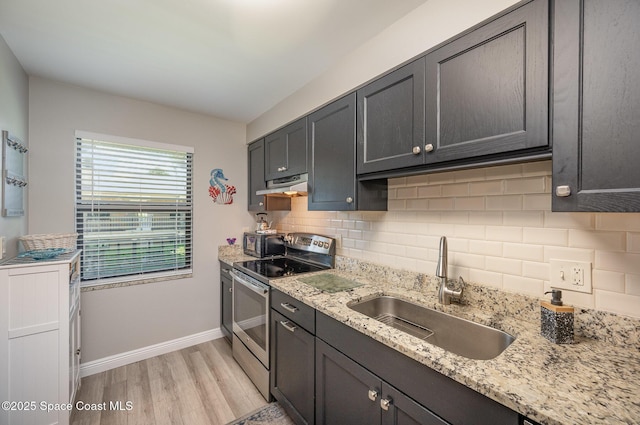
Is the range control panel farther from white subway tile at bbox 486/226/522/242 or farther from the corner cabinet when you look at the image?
white subway tile at bbox 486/226/522/242

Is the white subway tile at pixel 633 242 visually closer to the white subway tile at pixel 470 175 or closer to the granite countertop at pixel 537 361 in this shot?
the granite countertop at pixel 537 361

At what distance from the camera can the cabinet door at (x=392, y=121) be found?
1.33m

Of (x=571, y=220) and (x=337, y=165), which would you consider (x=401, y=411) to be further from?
(x=337, y=165)

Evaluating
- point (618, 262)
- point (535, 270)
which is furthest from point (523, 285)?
point (618, 262)

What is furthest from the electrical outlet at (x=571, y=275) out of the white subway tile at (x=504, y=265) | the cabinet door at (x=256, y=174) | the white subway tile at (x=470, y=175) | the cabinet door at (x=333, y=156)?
the cabinet door at (x=256, y=174)

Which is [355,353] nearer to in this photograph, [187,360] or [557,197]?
[557,197]

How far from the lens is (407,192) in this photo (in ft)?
5.78

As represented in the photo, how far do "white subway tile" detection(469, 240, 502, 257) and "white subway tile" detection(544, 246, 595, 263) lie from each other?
0.19m

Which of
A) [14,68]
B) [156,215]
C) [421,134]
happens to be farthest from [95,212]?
[421,134]

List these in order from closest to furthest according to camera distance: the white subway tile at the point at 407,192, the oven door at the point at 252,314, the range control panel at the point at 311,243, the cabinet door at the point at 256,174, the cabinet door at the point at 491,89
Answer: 1. the cabinet door at the point at 491,89
2. the white subway tile at the point at 407,192
3. the oven door at the point at 252,314
4. the range control panel at the point at 311,243
5. the cabinet door at the point at 256,174

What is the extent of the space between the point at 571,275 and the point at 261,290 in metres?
1.74

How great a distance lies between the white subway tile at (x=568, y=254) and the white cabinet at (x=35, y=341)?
8.44 feet

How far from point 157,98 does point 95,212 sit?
1.17 m

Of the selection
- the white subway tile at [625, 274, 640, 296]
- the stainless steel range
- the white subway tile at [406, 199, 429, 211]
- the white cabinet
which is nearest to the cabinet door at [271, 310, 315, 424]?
the stainless steel range
